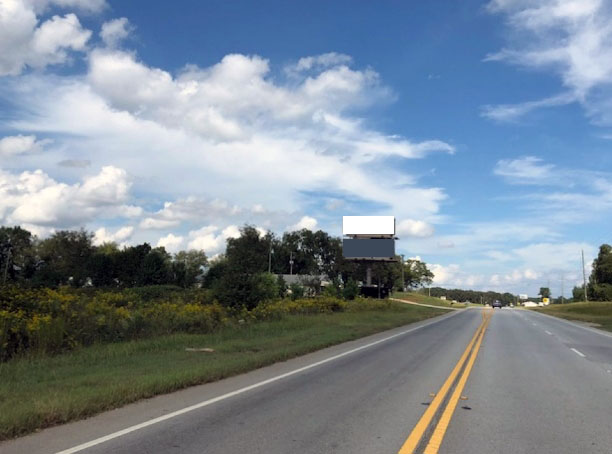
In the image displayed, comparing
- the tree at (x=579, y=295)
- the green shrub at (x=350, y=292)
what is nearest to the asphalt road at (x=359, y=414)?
the green shrub at (x=350, y=292)

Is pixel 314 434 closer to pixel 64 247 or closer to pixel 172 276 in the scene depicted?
pixel 172 276

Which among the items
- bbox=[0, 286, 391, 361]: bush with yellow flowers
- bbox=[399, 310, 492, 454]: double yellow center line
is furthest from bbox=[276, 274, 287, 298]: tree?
bbox=[399, 310, 492, 454]: double yellow center line

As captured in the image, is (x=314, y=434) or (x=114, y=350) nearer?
(x=314, y=434)

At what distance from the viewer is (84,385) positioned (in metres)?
9.65

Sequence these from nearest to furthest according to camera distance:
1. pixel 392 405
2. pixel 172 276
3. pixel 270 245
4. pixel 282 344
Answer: pixel 392 405 < pixel 282 344 < pixel 172 276 < pixel 270 245

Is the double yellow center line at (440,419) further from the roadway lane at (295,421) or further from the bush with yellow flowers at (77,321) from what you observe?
the bush with yellow flowers at (77,321)

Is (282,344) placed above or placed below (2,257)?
below

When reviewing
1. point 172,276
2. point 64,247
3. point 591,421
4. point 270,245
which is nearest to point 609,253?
point 270,245

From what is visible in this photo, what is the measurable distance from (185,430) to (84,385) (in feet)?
11.2

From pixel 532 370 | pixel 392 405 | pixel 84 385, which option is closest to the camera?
pixel 392 405

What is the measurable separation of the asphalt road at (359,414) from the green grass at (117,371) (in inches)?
14.7

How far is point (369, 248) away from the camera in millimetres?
81750

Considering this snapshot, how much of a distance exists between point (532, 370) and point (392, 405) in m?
6.36

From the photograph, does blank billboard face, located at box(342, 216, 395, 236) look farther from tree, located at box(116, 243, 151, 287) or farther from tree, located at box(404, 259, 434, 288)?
tree, located at box(404, 259, 434, 288)
